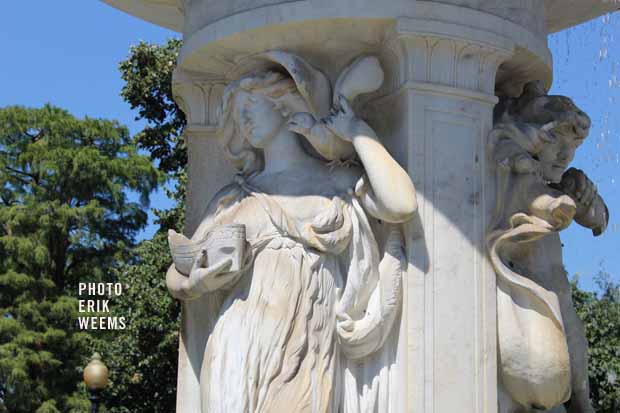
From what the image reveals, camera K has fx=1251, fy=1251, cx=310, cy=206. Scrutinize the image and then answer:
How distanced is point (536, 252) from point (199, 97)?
2.30m

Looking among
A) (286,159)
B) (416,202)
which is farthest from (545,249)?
(286,159)

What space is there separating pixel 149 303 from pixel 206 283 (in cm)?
1353

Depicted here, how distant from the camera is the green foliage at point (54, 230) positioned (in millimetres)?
34969

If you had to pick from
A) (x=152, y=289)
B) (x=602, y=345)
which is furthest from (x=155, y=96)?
(x=602, y=345)

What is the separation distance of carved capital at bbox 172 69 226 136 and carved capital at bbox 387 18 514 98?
137 centimetres

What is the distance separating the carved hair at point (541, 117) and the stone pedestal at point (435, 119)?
0.24 m

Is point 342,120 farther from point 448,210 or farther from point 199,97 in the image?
point 199,97

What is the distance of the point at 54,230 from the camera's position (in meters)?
39.0

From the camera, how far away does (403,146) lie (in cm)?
676

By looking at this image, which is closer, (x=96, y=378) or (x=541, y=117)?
(x=541, y=117)

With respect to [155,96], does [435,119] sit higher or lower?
lower

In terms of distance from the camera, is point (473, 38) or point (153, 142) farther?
point (153, 142)

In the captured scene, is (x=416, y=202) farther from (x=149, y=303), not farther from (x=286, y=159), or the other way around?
(x=149, y=303)

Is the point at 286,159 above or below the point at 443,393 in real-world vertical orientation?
above
